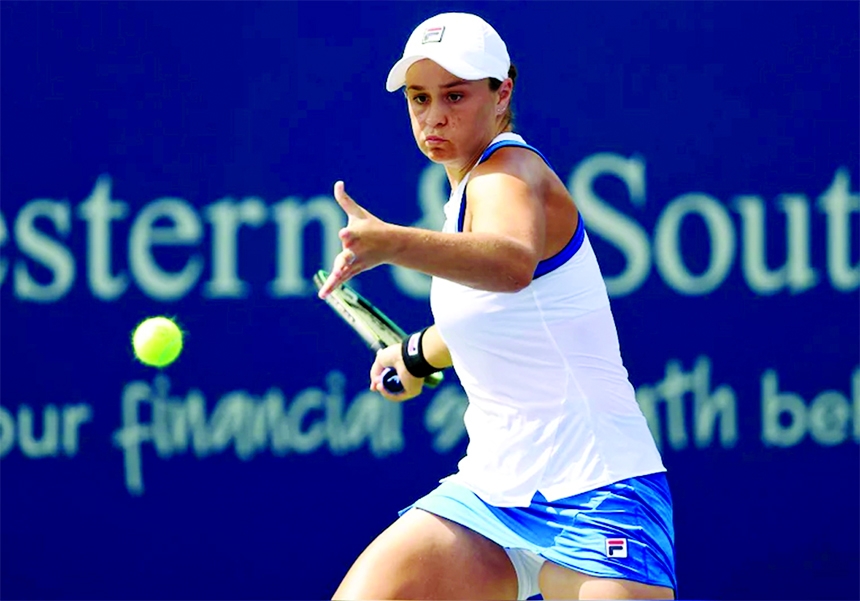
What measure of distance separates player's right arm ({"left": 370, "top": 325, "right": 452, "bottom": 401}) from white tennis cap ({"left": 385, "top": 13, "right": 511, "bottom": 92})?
1.63ft

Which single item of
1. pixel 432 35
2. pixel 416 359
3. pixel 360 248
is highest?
pixel 432 35

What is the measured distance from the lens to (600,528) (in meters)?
2.56

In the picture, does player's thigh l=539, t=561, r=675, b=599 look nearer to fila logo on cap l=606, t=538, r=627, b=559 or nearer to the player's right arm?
fila logo on cap l=606, t=538, r=627, b=559

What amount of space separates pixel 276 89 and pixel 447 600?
204 centimetres

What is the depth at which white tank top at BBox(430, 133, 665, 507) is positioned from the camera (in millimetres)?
2578

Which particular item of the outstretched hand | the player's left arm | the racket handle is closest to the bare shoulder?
the player's left arm

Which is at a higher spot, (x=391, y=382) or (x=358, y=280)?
(x=358, y=280)

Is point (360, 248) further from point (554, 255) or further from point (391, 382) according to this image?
point (391, 382)

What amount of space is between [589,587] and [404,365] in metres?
0.65

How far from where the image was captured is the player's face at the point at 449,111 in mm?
2617

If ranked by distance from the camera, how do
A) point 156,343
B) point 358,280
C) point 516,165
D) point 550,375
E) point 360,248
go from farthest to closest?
point 358,280, point 156,343, point 550,375, point 516,165, point 360,248

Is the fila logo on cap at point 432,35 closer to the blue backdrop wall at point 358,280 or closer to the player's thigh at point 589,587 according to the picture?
the player's thigh at point 589,587

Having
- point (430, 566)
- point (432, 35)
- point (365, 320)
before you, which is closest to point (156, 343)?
point (365, 320)

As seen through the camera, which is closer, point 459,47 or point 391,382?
point 459,47
